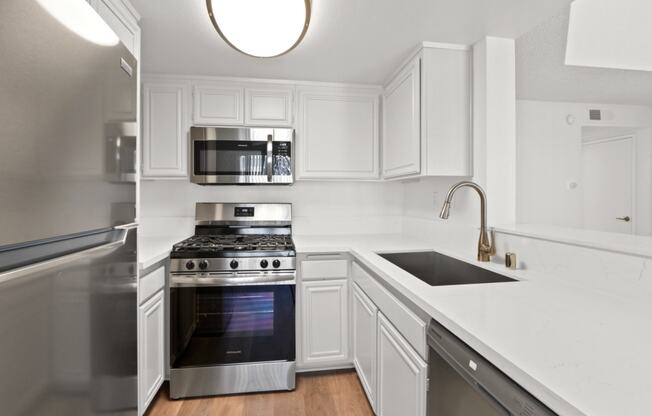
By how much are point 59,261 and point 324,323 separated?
1.67m

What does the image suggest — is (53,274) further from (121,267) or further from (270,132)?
(270,132)

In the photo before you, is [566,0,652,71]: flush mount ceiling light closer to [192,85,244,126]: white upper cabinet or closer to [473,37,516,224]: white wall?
[473,37,516,224]: white wall

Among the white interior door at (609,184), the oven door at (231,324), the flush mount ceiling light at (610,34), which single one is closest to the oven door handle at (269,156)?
the oven door at (231,324)

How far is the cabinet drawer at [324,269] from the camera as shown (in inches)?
80.5

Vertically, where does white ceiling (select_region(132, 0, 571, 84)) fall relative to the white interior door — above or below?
above

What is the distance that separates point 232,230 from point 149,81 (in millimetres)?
1263

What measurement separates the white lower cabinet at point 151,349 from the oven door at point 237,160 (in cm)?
86

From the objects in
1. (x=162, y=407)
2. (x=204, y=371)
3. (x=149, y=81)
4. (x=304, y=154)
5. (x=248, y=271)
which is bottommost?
(x=162, y=407)

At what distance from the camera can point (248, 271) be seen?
6.24ft

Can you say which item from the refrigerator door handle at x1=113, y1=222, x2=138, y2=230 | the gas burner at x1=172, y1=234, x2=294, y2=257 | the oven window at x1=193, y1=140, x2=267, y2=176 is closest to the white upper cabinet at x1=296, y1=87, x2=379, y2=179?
the oven window at x1=193, y1=140, x2=267, y2=176

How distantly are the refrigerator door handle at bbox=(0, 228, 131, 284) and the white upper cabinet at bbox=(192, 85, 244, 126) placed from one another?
1.54 meters

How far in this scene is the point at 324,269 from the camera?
2.07 meters

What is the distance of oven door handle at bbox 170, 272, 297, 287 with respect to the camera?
72.7 inches

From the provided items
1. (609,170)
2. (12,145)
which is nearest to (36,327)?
(12,145)
